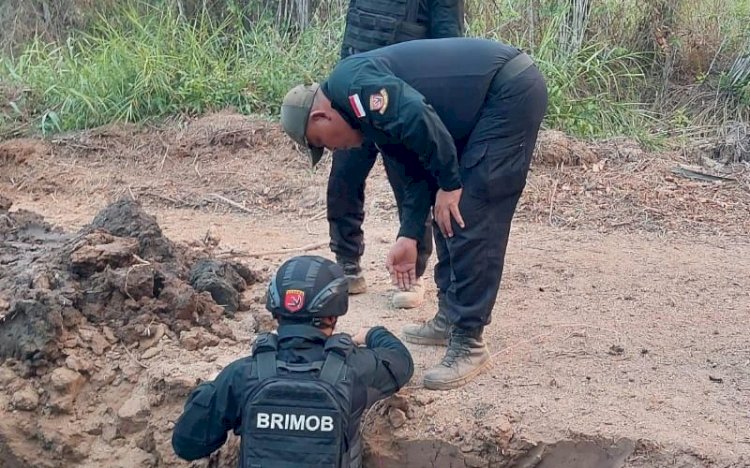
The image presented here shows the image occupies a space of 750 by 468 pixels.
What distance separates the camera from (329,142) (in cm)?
332

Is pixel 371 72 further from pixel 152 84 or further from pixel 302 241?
pixel 152 84

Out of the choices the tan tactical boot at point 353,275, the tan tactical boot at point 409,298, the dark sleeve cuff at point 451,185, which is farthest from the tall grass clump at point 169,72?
the dark sleeve cuff at point 451,185

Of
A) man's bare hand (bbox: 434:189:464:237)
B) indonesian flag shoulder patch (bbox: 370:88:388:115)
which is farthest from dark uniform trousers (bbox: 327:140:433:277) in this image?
A: indonesian flag shoulder patch (bbox: 370:88:388:115)

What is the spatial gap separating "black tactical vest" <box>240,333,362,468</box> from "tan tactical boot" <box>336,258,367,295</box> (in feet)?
6.07

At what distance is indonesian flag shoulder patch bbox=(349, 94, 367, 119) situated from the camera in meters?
3.17

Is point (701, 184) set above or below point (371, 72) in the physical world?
below

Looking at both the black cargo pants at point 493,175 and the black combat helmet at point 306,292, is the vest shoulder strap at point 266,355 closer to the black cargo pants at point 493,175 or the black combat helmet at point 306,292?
the black combat helmet at point 306,292

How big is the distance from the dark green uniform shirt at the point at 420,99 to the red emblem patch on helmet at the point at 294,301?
2.07 feet

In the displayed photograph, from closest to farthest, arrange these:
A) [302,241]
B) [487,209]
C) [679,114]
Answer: [487,209]
[302,241]
[679,114]

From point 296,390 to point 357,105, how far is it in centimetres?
93

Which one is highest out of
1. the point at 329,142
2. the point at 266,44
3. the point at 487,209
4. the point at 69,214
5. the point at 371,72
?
the point at 371,72

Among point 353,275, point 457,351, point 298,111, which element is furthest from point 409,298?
point 298,111

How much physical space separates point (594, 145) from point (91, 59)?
180 inches

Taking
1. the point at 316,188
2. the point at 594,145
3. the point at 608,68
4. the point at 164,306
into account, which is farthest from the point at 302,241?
the point at 608,68
